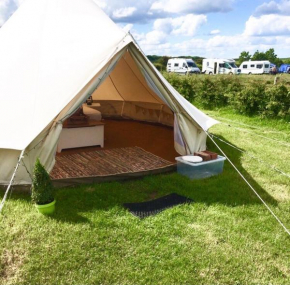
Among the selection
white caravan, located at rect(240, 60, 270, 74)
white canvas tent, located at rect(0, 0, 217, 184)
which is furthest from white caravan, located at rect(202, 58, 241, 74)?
white canvas tent, located at rect(0, 0, 217, 184)

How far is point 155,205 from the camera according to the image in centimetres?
370

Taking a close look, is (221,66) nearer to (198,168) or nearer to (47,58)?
(198,168)

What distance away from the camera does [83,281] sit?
8.23 ft

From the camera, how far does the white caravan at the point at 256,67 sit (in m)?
23.6

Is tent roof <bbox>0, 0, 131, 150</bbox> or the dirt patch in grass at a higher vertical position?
tent roof <bbox>0, 0, 131, 150</bbox>

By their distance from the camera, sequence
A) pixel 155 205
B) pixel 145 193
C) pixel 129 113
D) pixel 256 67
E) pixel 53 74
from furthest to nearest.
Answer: pixel 256 67, pixel 129 113, pixel 53 74, pixel 145 193, pixel 155 205

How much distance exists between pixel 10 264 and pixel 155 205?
1.59 meters

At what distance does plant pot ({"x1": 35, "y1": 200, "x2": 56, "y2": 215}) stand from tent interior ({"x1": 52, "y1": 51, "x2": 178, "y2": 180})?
240cm

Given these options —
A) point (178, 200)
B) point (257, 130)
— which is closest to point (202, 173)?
point (178, 200)

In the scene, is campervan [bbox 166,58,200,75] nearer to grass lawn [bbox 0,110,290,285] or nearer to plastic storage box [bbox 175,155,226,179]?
plastic storage box [bbox 175,155,226,179]

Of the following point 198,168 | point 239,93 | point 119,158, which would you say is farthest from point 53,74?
point 239,93

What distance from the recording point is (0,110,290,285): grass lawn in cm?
261

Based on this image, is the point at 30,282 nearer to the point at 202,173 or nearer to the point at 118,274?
the point at 118,274

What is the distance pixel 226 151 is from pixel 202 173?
1.43 meters
